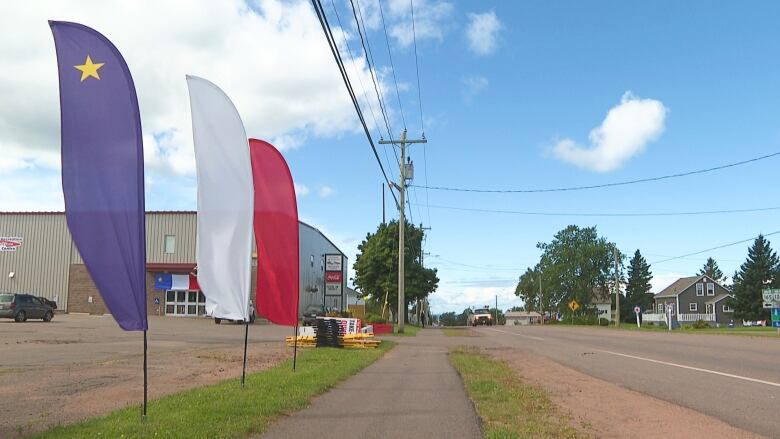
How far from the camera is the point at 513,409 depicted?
29.1 ft

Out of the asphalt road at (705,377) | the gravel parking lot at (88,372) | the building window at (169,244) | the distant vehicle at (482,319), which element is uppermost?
the building window at (169,244)

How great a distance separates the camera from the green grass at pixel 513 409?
23.8 ft

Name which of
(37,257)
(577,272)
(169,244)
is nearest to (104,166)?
(169,244)

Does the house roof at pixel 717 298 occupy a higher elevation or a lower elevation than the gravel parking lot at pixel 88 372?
higher

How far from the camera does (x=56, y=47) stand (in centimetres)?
664

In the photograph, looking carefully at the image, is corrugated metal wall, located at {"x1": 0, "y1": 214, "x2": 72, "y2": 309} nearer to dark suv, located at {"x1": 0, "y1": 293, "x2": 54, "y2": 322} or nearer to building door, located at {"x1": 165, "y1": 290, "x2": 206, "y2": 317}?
building door, located at {"x1": 165, "y1": 290, "x2": 206, "y2": 317}

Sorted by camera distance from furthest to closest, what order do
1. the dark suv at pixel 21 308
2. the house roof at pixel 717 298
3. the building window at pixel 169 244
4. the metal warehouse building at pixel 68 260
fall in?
the house roof at pixel 717 298 → the building window at pixel 169 244 → the metal warehouse building at pixel 68 260 → the dark suv at pixel 21 308

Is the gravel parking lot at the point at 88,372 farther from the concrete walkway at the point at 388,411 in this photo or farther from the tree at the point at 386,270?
the tree at the point at 386,270

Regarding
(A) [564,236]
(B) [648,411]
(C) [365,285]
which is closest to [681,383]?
(B) [648,411]

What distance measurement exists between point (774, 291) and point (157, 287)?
46894 millimetres

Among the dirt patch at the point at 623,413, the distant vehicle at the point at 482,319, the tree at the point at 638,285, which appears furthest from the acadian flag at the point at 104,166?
the tree at the point at 638,285

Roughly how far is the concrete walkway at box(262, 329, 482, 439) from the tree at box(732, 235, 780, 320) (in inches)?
3203

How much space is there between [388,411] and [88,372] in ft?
22.8

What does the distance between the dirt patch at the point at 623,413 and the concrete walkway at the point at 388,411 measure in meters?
1.57
